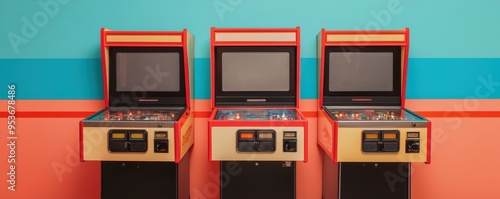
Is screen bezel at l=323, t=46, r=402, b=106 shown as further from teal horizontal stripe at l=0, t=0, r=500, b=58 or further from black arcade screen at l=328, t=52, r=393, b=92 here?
teal horizontal stripe at l=0, t=0, r=500, b=58

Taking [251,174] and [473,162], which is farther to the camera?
[473,162]

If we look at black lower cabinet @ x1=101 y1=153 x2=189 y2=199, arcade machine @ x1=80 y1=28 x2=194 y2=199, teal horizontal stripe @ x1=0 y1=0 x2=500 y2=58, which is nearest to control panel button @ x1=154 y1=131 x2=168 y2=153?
arcade machine @ x1=80 y1=28 x2=194 y2=199

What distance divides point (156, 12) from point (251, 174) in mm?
1640

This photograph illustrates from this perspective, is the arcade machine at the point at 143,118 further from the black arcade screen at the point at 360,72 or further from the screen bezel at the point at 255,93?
the black arcade screen at the point at 360,72

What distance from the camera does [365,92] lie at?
323 centimetres

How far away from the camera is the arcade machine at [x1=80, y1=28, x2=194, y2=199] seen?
2.71m

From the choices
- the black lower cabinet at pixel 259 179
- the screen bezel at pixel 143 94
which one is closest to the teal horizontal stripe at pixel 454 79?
the black lower cabinet at pixel 259 179

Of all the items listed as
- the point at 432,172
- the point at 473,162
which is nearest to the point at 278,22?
the point at 432,172

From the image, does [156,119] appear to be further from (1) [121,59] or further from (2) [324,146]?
(2) [324,146]

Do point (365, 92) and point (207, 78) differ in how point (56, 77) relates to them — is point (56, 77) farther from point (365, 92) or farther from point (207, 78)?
point (365, 92)

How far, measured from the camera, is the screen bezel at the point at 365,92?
321cm

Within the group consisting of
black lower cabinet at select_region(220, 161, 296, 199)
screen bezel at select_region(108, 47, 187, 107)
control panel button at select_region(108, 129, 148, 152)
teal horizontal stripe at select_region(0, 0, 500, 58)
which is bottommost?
black lower cabinet at select_region(220, 161, 296, 199)

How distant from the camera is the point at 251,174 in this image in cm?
303

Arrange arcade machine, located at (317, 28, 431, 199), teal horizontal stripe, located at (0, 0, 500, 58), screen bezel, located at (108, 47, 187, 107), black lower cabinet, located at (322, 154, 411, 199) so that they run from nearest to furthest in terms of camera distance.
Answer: arcade machine, located at (317, 28, 431, 199) → black lower cabinet, located at (322, 154, 411, 199) → screen bezel, located at (108, 47, 187, 107) → teal horizontal stripe, located at (0, 0, 500, 58)
